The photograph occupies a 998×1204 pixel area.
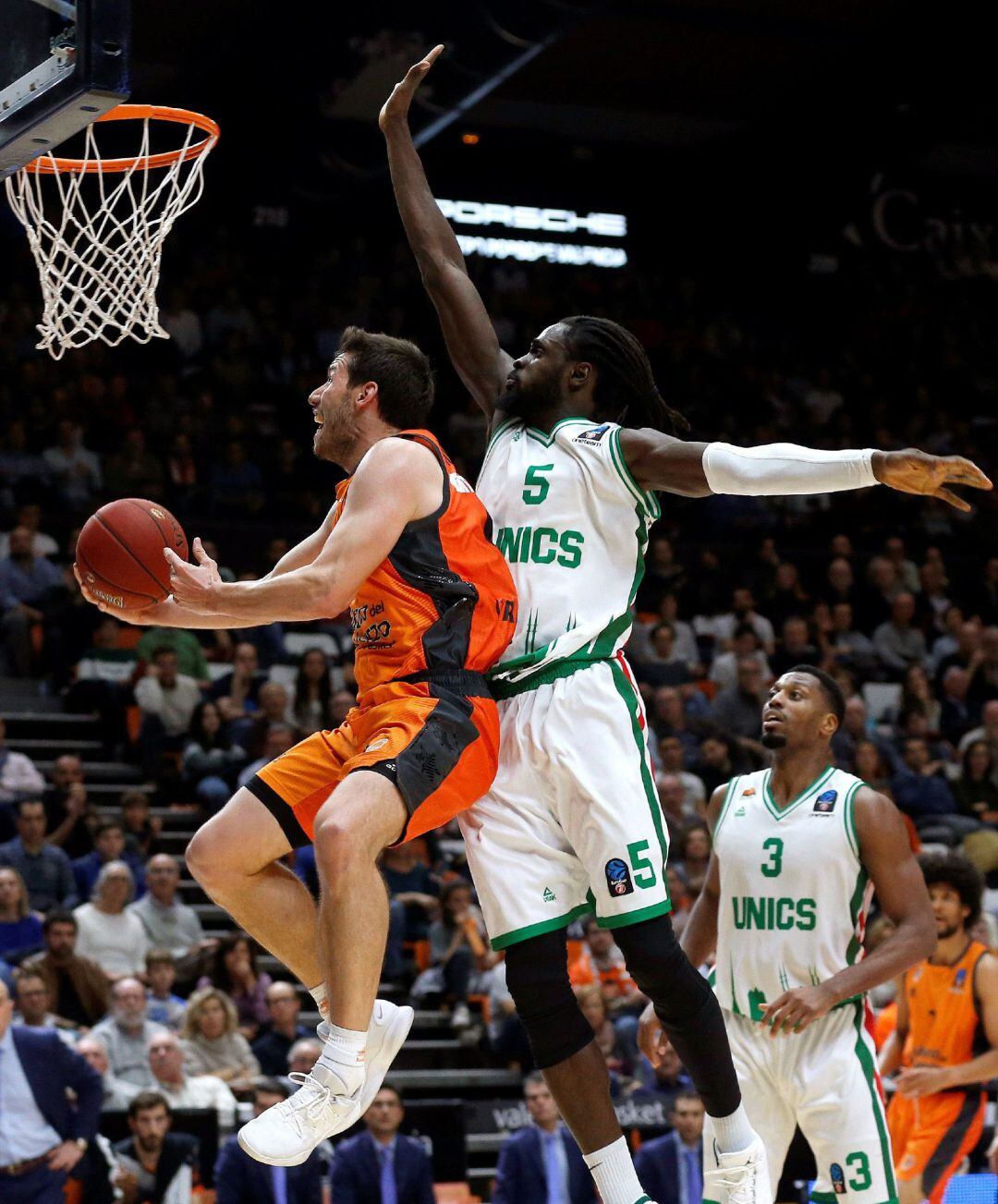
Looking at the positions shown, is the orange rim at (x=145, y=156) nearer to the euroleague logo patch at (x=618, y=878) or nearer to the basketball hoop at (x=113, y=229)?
the basketball hoop at (x=113, y=229)

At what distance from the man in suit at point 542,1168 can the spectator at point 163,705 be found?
4512mm

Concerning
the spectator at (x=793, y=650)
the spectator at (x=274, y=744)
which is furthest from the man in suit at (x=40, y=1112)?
the spectator at (x=793, y=650)

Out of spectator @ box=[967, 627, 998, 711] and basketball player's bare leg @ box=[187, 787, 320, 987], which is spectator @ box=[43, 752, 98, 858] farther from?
spectator @ box=[967, 627, 998, 711]

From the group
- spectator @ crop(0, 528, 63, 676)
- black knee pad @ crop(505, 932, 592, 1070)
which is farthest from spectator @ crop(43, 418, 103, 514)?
black knee pad @ crop(505, 932, 592, 1070)

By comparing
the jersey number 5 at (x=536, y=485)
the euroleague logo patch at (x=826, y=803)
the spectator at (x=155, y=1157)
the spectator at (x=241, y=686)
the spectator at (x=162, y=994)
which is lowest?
the spectator at (x=155, y=1157)

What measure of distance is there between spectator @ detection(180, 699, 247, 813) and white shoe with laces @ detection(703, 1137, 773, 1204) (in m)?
7.85

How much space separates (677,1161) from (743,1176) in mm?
5029

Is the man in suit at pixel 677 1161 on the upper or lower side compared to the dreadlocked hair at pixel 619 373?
lower

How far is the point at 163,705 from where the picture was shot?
1284 centimetres

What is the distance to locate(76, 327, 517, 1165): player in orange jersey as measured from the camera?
4293 millimetres

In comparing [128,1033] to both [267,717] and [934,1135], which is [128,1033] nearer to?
[267,717]

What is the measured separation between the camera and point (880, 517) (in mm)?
19078

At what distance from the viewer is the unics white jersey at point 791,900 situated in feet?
19.7

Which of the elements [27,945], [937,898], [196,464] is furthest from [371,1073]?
[196,464]
